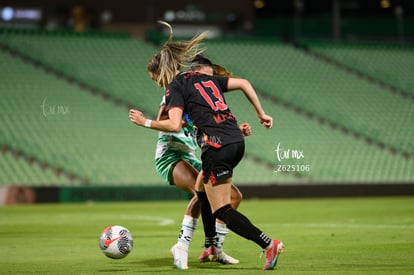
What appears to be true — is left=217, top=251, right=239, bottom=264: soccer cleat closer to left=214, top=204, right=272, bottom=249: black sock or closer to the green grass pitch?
the green grass pitch

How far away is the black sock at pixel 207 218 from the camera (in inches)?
320

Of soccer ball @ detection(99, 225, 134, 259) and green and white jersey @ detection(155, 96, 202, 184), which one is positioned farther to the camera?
green and white jersey @ detection(155, 96, 202, 184)

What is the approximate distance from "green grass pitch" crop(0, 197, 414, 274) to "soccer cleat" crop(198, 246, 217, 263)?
0.11m

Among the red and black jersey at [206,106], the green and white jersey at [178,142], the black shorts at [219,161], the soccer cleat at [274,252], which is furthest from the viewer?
the green and white jersey at [178,142]

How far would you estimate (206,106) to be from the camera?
24.4 ft

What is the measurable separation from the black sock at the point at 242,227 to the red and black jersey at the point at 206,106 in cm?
62

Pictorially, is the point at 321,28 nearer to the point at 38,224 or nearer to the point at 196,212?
the point at 38,224

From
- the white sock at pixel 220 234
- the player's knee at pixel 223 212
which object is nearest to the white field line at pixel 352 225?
the white sock at pixel 220 234

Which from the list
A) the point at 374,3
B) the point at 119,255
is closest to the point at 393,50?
the point at 374,3

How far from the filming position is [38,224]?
14.1 meters

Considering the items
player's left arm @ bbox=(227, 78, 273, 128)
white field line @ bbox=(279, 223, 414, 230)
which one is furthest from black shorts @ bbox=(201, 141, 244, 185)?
white field line @ bbox=(279, 223, 414, 230)

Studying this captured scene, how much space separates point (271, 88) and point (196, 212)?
64.1 feet

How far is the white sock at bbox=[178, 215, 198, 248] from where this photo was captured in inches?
312

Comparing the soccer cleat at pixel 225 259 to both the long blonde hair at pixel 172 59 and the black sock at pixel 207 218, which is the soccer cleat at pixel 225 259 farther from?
the long blonde hair at pixel 172 59
